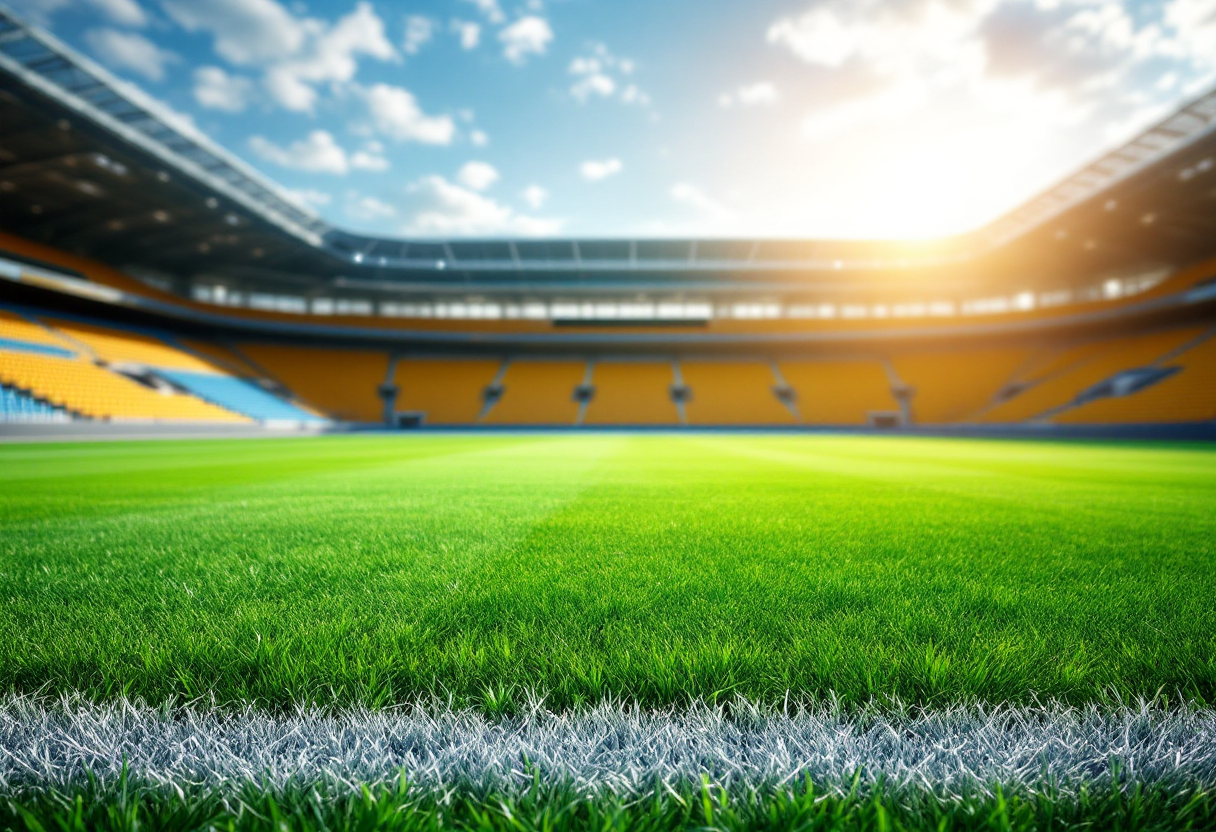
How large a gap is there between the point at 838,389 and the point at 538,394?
19.5m

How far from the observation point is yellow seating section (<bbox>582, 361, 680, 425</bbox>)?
3412 cm

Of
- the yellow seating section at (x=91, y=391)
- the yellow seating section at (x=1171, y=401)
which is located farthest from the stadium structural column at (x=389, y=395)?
the yellow seating section at (x=1171, y=401)

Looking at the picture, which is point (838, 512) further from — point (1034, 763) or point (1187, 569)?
point (1034, 763)

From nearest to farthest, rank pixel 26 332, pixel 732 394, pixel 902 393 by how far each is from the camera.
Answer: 1. pixel 26 332
2. pixel 902 393
3. pixel 732 394

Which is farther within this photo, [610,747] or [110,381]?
[110,381]

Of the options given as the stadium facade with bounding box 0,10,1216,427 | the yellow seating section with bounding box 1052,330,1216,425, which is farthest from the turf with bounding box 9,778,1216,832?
the yellow seating section with bounding box 1052,330,1216,425

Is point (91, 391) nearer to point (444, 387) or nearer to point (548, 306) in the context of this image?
point (444, 387)

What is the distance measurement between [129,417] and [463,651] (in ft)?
83.6

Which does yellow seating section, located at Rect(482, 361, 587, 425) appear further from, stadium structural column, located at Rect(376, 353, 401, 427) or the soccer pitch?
the soccer pitch

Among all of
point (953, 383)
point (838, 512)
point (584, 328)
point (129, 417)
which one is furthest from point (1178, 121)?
point (129, 417)

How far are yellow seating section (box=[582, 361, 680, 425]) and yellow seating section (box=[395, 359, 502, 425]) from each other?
7.38 metres

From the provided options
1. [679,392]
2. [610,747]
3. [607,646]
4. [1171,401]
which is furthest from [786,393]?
[610,747]

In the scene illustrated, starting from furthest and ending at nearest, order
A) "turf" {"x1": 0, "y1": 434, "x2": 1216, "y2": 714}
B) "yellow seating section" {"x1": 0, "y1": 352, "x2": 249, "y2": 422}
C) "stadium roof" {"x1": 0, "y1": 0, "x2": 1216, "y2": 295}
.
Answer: "yellow seating section" {"x1": 0, "y1": 352, "x2": 249, "y2": 422}
"stadium roof" {"x1": 0, "y1": 0, "x2": 1216, "y2": 295}
"turf" {"x1": 0, "y1": 434, "x2": 1216, "y2": 714}

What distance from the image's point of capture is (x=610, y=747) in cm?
100
